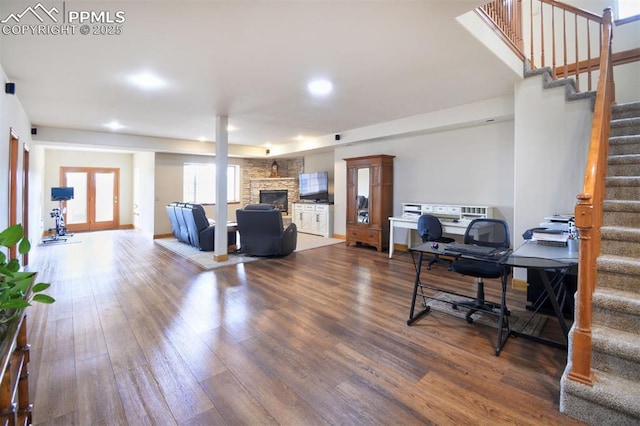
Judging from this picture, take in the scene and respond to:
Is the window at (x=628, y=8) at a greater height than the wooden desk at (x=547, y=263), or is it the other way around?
the window at (x=628, y=8)

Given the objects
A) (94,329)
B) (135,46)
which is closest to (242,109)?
(135,46)

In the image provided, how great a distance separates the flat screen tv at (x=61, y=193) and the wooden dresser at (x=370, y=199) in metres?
7.39

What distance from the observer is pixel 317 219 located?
8.03m

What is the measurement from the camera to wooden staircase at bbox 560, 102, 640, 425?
1562 millimetres

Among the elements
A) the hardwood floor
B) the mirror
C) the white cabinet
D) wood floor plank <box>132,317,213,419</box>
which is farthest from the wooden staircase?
the white cabinet

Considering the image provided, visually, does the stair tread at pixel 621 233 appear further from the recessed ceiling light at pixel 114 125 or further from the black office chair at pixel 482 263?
the recessed ceiling light at pixel 114 125

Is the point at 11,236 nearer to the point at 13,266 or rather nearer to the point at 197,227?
the point at 13,266

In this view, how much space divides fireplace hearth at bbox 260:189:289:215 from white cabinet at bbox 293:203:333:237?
0.64m

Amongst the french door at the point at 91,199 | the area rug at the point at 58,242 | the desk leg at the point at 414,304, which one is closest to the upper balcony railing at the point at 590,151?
the desk leg at the point at 414,304

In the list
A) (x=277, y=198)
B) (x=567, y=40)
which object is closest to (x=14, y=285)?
(x=567, y=40)

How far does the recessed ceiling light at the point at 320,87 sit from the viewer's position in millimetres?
3621

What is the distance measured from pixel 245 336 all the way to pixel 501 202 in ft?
14.6

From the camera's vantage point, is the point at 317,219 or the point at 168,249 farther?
the point at 317,219

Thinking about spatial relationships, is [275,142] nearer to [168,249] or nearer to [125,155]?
[168,249]
